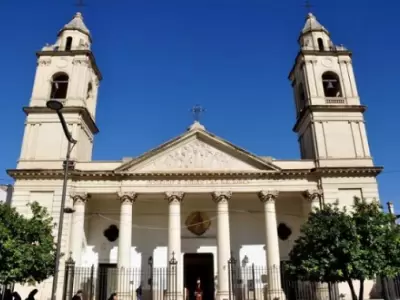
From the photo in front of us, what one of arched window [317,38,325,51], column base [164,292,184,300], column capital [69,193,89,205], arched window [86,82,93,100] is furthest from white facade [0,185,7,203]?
arched window [317,38,325,51]

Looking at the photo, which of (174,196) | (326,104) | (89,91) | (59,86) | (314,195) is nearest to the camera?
(174,196)

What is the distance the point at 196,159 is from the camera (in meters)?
25.2

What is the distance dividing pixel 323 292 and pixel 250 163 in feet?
28.4

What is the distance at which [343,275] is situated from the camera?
17.2 m

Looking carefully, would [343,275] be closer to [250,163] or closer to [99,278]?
[250,163]

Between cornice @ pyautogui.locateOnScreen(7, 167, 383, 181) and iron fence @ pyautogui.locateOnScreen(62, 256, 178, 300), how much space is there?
211 inches

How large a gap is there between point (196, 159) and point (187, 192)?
7.64ft

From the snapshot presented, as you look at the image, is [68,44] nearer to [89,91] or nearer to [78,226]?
[89,91]

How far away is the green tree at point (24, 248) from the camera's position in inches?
670

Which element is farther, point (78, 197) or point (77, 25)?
point (77, 25)

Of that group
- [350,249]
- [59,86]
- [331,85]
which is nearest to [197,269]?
[350,249]

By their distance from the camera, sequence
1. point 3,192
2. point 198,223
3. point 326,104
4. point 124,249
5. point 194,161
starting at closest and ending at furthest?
point 124,249 → point 194,161 → point 198,223 → point 326,104 → point 3,192

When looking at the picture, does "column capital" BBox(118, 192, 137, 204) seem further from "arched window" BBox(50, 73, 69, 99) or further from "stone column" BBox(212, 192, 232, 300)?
"arched window" BBox(50, 73, 69, 99)

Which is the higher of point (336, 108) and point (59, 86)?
point (59, 86)
